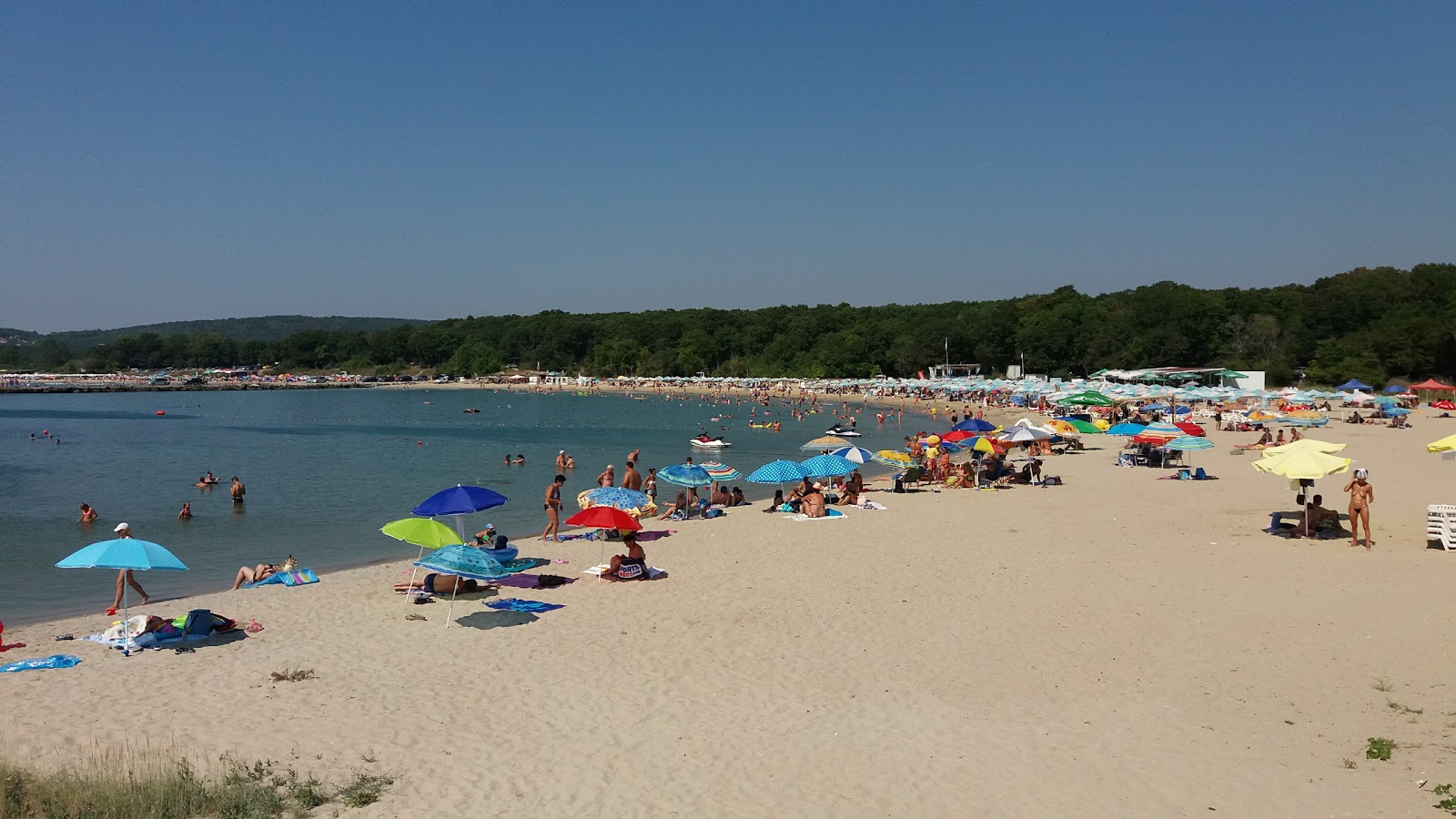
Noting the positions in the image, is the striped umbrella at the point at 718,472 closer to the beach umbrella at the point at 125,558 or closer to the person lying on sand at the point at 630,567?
the person lying on sand at the point at 630,567

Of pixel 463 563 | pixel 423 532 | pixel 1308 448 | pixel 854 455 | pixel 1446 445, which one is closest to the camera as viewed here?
pixel 463 563

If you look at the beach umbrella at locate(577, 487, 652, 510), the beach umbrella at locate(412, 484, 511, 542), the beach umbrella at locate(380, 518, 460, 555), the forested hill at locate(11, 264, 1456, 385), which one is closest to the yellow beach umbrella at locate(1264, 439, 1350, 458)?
the beach umbrella at locate(577, 487, 652, 510)

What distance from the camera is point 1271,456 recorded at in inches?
557

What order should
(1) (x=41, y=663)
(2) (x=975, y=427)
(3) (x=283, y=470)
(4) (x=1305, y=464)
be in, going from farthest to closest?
(3) (x=283, y=470)
(2) (x=975, y=427)
(4) (x=1305, y=464)
(1) (x=41, y=663)

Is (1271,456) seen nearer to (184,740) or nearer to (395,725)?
(395,725)

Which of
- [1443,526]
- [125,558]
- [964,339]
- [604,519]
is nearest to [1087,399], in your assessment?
[1443,526]

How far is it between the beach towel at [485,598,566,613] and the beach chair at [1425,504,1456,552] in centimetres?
1167

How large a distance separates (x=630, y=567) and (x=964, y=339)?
77695 millimetres

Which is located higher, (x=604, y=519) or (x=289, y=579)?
(x=604, y=519)

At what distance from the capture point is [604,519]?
11891mm

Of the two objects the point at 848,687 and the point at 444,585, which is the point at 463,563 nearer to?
the point at 444,585

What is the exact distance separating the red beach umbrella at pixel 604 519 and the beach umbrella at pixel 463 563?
5.48 feet

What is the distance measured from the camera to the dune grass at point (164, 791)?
5.47 m

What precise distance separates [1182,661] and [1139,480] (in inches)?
543
